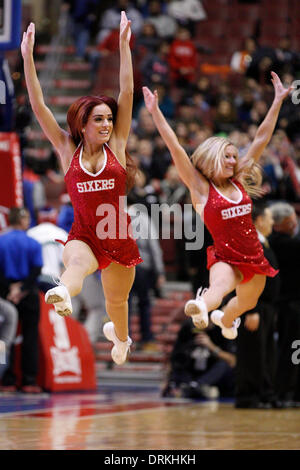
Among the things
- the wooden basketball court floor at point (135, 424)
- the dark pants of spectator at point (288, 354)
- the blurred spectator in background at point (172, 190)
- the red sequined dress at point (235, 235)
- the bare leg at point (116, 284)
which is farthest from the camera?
the blurred spectator in background at point (172, 190)

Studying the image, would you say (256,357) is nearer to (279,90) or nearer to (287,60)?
(279,90)

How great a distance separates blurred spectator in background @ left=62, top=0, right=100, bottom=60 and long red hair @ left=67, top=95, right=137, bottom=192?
13171 millimetres

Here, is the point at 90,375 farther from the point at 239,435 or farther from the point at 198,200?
the point at 198,200

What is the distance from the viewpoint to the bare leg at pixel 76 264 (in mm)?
5943

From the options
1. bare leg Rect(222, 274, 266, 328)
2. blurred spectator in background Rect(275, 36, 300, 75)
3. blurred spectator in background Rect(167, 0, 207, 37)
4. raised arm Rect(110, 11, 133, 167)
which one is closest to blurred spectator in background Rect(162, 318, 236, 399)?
bare leg Rect(222, 274, 266, 328)

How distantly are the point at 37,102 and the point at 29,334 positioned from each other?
5.52 m

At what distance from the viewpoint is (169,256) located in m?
14.8

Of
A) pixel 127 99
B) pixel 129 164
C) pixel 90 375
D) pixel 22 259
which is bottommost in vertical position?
pixel 90 375

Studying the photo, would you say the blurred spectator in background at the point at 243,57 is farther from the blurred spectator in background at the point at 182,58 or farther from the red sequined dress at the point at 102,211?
the red sequined dress at the point at 102,211

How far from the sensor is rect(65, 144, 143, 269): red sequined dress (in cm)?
623

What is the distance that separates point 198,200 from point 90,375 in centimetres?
586

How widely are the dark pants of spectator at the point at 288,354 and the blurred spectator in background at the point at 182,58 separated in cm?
845

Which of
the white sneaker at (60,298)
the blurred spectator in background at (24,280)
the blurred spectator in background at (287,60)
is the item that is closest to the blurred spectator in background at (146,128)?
the blurred spectator in background at (287,60)

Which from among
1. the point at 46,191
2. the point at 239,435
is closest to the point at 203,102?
the point at 46,191
